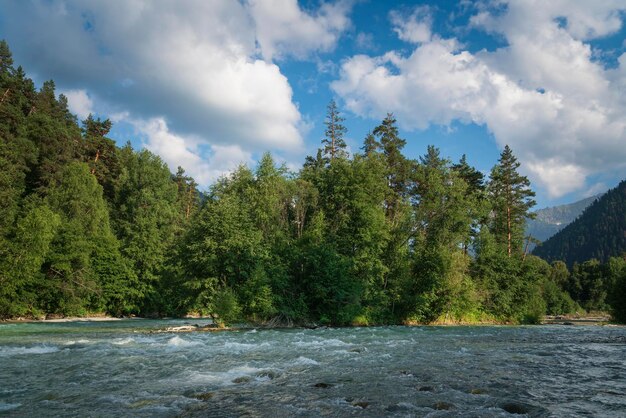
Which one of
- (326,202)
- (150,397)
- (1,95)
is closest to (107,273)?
(1,95)

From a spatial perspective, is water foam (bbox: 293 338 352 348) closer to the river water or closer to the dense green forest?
the river water

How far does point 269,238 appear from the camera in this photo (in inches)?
1453

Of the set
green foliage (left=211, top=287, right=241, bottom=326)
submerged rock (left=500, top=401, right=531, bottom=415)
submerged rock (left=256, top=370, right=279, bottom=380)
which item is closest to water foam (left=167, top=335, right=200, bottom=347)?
submerged rock (left=256, top=370, right=279, bottom=380)

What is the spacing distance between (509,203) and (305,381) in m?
50.2

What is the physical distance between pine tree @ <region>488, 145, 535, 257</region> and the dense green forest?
151 millimetres

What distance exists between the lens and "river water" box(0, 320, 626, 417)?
27.4ft

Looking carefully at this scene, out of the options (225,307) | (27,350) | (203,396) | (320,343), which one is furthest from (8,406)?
(225,307)

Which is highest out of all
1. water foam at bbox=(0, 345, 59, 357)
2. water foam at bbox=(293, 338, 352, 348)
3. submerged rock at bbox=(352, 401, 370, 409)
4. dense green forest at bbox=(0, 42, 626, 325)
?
dense green forest at bbox=(0, 42, 626, 325)

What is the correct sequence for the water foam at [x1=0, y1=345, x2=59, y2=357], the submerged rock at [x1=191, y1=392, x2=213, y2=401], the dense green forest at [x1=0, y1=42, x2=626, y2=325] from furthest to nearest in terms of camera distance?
1. the dense green forest at [x1=0, y1=42, x2=626, y2=325]
2. the water foam at [x1=0, y1=345, x2=59, y2=357]
3. the submerged rock at [x1=191, y1=392, x2=213, y2=401]

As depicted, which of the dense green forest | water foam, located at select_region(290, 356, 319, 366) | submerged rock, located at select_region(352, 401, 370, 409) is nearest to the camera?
submerged rock, located at select_region(352, 401, 370, 409)

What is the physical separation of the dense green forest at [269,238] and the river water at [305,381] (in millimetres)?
15218

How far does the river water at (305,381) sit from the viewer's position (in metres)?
8.35

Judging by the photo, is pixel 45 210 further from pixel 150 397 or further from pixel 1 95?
pixel 150 397

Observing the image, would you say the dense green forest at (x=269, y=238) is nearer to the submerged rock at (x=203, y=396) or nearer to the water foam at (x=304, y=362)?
the water foam at (x=304, y=362)
